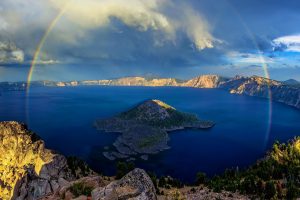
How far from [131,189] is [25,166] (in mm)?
124366

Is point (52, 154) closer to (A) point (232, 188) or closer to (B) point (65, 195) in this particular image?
(A) point (232, 188)

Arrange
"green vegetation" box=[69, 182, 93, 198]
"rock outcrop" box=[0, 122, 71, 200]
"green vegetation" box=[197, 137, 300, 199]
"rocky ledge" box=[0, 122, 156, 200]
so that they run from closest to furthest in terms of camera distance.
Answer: "green vegetation" box=[69, 182, 93, 198] < "green vegetation" box=[197, 137, 300, 199] < "rocky ledge" box=[0, 122, 156, 200] < "rock outcrop" box=[0, 122, 71, 200]

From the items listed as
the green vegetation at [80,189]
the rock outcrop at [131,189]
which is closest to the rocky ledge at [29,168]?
the green vegetation at [80,189]

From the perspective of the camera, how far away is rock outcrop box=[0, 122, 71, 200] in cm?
14438

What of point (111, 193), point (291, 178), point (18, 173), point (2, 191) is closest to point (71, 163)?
point (18, 173)

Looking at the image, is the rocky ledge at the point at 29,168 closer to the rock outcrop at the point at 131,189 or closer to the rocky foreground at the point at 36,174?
the rocky foreground at the point at 36,174

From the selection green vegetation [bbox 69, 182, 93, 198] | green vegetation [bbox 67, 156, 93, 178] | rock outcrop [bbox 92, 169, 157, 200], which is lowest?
green vegetation [bbox 67, 156, 93, 178]

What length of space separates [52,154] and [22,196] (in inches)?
901

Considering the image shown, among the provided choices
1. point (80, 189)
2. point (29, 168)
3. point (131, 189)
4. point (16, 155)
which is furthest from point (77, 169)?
point (131, 189)

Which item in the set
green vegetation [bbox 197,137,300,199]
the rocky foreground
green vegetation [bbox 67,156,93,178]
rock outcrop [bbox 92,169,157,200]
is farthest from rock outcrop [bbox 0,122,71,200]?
rock outcrop [bbox 92,169,157,200]

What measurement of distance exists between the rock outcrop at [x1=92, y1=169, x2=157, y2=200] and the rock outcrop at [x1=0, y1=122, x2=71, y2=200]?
300 feet

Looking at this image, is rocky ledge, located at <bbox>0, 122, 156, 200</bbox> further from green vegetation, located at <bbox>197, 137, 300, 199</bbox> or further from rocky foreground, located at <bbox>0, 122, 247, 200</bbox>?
green vegetation, located at <bbox>197, 137, 300, 199</bbox>

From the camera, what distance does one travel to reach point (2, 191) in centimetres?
16962

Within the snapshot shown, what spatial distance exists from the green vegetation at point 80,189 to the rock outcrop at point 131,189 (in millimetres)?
14264
